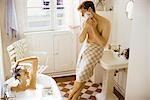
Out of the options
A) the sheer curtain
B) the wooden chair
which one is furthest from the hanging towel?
the wooden chair

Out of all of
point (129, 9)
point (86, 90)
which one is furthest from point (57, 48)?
point (129, 9)

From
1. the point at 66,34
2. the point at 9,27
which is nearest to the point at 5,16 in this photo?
the point at 9,27

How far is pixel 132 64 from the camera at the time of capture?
90cm

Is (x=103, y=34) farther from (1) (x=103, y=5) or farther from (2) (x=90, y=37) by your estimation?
(1) (x=103, y=5)

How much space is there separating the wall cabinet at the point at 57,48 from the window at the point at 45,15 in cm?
12

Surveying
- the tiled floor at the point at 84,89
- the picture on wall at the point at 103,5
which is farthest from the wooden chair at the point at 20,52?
the picture on wall at the point at 103,5

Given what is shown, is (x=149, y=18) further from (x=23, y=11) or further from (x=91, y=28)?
(x=23, y=11)

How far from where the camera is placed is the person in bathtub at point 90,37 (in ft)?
8.01

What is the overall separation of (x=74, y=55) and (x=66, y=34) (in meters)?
0.35

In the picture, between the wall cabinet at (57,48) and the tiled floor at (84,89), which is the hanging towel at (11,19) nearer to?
the wall cabinet at (57,48)

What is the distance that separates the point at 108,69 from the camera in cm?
257

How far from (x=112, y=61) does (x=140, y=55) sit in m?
1.88

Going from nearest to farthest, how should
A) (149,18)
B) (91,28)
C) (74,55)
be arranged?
(149,18), (91,28), (74,55)

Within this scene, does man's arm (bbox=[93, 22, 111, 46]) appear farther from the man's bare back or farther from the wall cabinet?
the wall cabinet
